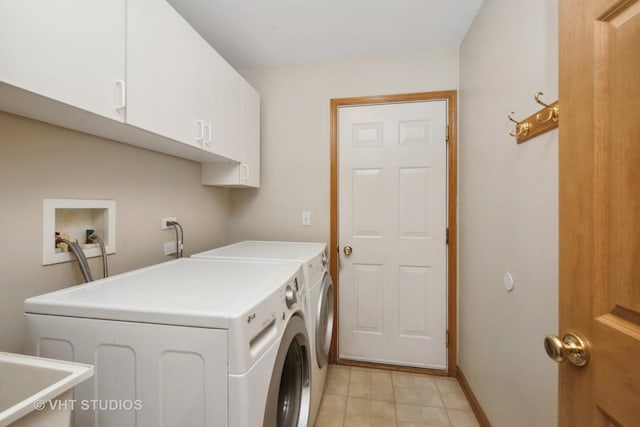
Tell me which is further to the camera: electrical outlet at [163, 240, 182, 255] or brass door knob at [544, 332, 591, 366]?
electrical outlet at [163, 240, 182, 255]

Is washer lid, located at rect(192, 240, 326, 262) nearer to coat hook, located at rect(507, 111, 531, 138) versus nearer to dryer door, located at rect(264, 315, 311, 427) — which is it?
dryer door, located at rect(264, 315, 311, 427)

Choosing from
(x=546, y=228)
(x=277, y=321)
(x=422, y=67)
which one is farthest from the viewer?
(x=422, y=67)

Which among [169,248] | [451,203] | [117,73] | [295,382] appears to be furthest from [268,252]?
[451,203]

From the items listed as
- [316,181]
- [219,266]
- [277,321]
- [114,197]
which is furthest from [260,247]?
[277,321]

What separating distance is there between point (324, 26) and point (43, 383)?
207 cm

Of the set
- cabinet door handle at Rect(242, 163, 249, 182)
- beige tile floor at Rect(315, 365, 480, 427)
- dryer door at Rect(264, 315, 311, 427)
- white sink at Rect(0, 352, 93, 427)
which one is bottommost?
beige tile floor at Rect(315, 365, 480, 427)

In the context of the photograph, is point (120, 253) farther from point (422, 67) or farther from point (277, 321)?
point (422, 67)

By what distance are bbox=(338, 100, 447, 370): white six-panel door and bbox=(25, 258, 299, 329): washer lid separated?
1082 millimetres

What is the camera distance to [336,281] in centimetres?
217

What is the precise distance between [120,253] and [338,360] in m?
1.70

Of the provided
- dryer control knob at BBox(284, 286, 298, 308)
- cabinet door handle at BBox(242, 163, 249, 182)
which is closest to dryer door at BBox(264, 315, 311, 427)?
dryer control knob at BBox(284, 286, 298, 308)

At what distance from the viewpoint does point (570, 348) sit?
2.03ft

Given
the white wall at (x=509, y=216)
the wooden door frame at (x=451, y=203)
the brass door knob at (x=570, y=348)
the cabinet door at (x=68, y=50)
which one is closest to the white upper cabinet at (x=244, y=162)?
the wooden door frame at (x=451, y=203)

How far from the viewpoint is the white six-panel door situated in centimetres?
205
